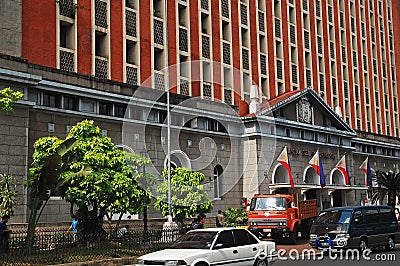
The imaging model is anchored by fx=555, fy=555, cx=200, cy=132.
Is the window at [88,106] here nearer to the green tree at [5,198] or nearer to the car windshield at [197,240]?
the green tree at [5,198]

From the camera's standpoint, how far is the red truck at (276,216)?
29.0 meters

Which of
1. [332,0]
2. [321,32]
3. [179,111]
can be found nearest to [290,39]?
[321,32]

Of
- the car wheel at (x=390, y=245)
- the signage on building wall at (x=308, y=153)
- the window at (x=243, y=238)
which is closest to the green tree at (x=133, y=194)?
the window at (x=243, y=238)

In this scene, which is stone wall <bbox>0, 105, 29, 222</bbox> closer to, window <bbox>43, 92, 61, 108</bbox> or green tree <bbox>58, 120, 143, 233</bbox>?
window <bbox>43, 92, 61, 108</bbox>

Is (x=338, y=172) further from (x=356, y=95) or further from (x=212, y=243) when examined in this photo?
(x=212, y=243)

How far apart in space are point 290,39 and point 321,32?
6.21 meters

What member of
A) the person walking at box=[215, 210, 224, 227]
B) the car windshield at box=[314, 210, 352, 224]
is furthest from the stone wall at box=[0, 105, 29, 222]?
the car windshield at box=[314, 210, 352, 224]

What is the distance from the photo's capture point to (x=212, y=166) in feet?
129

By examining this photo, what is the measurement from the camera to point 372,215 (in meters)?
24.5

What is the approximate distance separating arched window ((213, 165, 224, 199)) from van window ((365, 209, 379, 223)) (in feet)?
52.4

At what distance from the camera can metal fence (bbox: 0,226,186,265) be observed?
19.3m

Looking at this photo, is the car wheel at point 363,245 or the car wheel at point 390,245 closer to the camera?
the car wheel at point 363,245

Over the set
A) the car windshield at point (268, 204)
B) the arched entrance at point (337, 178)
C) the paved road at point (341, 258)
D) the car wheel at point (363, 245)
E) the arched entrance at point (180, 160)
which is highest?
the arched entrance at point (180, 160)

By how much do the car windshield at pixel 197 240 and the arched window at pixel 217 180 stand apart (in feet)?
71.9
